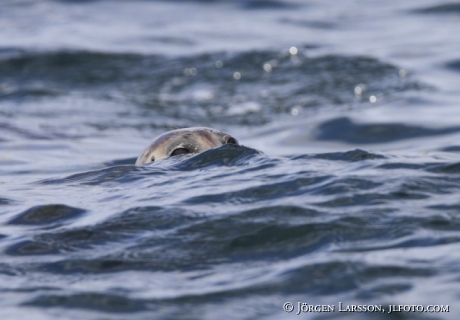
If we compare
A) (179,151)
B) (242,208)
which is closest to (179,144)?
(179,151)

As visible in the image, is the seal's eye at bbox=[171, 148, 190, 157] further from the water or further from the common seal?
the water

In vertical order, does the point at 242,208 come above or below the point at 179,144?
below

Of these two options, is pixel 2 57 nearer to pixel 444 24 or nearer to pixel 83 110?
pixel 83 110

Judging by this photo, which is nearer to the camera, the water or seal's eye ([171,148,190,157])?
the water

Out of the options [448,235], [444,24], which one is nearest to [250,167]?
[448,235]

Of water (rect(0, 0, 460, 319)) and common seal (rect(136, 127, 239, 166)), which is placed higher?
common seal (rect(136, 127, 239, 166))

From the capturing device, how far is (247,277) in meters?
3.23

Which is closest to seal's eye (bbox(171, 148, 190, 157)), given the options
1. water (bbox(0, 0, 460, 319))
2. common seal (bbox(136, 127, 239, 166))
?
common seal (bbox(136, 127, 239, 166))

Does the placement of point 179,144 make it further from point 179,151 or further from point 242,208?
point 242,208

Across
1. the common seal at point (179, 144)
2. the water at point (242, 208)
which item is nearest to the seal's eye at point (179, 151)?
the common seal at point (179, 144)

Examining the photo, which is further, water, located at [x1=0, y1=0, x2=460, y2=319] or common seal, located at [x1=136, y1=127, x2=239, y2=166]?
common seal, located at [x1=136, y1=127, x2=239, y2=166]

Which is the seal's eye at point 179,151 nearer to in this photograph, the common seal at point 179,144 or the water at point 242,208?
the common seal at point 179,144

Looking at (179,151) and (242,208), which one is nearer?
(242,208)

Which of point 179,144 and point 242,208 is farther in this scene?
point 179,144
